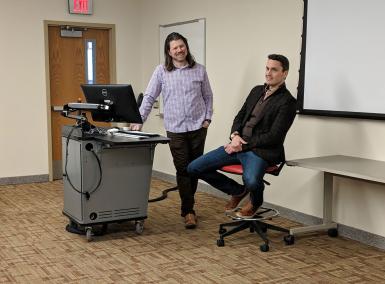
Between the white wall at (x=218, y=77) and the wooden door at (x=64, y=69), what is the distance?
148mm

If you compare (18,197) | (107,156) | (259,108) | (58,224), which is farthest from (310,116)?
(18,197)

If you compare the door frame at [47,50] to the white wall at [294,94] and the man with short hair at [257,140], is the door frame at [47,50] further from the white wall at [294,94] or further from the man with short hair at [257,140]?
the man with short hair at [257,140]

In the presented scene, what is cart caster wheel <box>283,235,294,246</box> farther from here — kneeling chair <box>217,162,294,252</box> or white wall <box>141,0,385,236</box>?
white wall <box>141,0,385,236</box>

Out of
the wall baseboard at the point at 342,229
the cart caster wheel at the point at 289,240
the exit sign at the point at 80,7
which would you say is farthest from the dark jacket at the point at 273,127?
the exit sign at the point at 80,7

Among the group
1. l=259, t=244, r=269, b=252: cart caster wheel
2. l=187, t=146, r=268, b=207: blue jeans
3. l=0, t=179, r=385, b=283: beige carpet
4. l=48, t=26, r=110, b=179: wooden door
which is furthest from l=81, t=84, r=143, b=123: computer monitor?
l=48, t=26, r=110, b=179: wooden door

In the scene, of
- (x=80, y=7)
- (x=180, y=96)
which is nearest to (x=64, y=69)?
(x=80, y=7)

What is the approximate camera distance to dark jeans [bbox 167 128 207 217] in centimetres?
412

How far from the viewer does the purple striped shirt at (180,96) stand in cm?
410

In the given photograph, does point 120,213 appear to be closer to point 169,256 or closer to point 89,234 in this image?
point 89,234

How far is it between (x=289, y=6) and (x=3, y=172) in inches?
138

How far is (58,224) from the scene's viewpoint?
164 inches

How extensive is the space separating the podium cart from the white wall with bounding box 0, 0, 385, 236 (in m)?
1.24

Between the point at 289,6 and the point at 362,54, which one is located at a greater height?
the point at 289,6

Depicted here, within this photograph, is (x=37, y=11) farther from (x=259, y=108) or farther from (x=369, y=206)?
(x=369, y=206)
